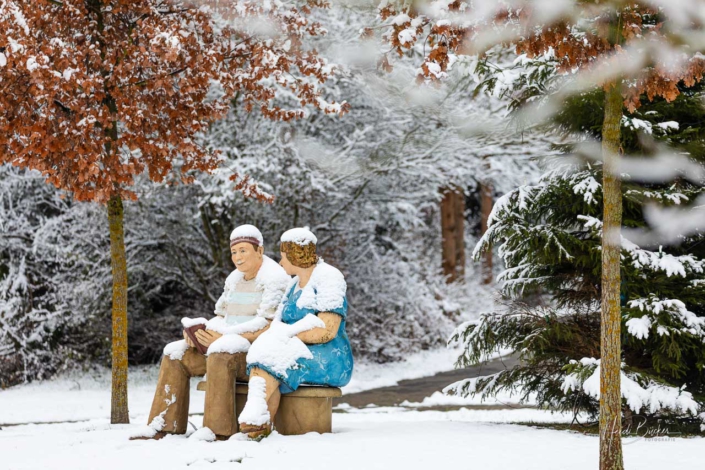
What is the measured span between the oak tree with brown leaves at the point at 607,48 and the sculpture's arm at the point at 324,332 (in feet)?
7.34

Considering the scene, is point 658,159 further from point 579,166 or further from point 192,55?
point 192,55

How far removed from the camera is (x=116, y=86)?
7.17 m

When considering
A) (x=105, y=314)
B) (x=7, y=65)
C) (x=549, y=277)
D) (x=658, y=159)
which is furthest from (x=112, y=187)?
(x=105, y=314)

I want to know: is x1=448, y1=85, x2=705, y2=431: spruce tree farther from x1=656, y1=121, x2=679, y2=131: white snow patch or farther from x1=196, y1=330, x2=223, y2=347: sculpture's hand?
x1=196, y1=330, x2=223, y2=347: sculpture's hand

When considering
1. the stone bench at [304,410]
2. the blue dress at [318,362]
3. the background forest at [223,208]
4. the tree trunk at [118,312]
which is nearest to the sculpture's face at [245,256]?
the blue dress at [318,362]

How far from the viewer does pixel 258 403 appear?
231 inches

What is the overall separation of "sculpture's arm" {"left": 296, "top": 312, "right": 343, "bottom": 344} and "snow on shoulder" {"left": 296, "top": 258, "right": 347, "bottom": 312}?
0.06m

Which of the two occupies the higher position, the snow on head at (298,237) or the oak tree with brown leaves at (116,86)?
the oak tree with brown leaves at (116,86)

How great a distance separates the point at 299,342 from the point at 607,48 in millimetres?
3133

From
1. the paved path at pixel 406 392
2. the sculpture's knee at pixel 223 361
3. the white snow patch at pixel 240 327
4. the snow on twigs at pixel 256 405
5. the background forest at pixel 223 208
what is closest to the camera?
the snow on twigs at pixel 256 405

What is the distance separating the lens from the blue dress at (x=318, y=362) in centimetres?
614

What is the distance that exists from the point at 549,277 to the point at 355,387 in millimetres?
6534

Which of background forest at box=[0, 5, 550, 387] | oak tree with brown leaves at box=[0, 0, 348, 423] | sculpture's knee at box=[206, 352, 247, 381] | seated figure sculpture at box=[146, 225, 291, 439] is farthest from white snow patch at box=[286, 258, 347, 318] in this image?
background forest at box=[0, 5, 550, 387]

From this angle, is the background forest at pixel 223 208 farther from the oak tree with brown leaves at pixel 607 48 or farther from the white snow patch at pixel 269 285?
the oak tree with brown leaves at pixel 607 48
